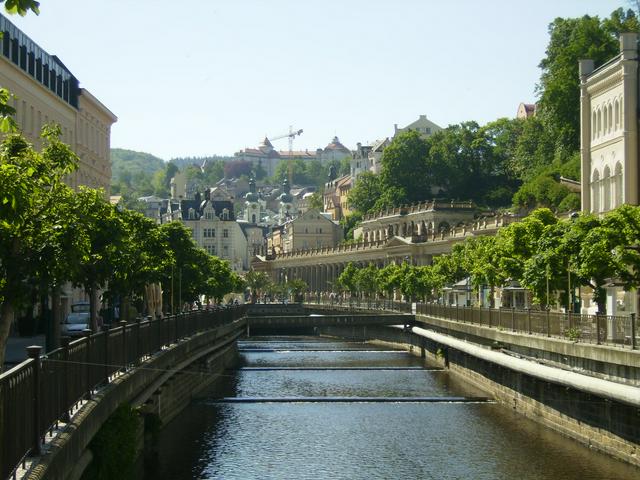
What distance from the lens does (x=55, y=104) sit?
78125 millimetres

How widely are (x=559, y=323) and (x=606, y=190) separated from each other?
38.8m

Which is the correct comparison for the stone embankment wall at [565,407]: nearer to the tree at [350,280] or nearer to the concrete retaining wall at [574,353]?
the concrete retaining wall at [574,353]

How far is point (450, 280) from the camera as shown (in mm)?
116625

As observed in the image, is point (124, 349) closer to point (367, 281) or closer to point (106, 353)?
point (106, 353)

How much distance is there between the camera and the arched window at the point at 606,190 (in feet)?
267

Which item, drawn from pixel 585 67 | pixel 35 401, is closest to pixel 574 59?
pixel 585 67

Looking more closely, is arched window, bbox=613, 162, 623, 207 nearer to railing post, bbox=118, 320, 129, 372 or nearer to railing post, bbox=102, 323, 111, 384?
railing post, bbox=118, 320, 129, 372

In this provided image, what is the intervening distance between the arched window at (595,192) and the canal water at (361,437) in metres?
19.1

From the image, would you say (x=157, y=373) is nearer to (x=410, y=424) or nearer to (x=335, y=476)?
(x=335, y=476)

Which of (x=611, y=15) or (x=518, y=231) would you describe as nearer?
(x=518, y=231)

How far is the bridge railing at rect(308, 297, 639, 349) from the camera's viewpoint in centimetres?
3659

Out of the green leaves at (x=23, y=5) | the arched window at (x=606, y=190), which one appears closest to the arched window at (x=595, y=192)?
the arched window at (x=606, y=190)

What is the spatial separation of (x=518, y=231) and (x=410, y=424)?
19711 mm

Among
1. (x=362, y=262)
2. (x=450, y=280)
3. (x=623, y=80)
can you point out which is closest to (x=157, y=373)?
(x=623, y=80)
